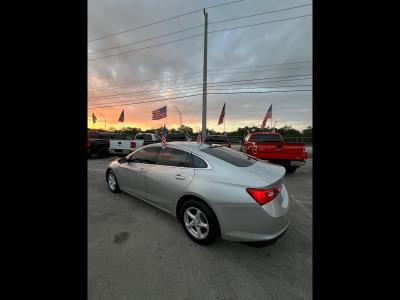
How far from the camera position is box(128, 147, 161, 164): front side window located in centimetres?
389

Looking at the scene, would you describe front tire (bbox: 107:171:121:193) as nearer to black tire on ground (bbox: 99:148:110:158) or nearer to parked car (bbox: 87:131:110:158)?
parked car (bbox: 87:131:110:158)

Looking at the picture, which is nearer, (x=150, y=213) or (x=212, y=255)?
(x=212, y=255)

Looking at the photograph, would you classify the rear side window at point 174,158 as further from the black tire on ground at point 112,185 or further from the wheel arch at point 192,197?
the black tire on ground at point 112,185

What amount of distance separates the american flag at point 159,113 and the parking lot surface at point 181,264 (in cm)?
1531

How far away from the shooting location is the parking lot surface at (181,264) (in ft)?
6.58

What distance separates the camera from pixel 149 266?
2344 millimetres

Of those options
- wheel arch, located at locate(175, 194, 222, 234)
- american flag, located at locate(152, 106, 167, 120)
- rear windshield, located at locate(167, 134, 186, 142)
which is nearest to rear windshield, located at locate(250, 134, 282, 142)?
rear windshield, located at locate(167, 134, 186, 142)

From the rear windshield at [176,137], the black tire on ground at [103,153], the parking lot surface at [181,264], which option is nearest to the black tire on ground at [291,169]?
the parking lot surface at [181,264]

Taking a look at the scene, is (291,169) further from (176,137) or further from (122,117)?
(122,117)

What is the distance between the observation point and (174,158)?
11.4ft

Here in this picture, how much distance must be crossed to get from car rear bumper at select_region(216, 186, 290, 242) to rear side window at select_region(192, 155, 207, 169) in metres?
0.73
